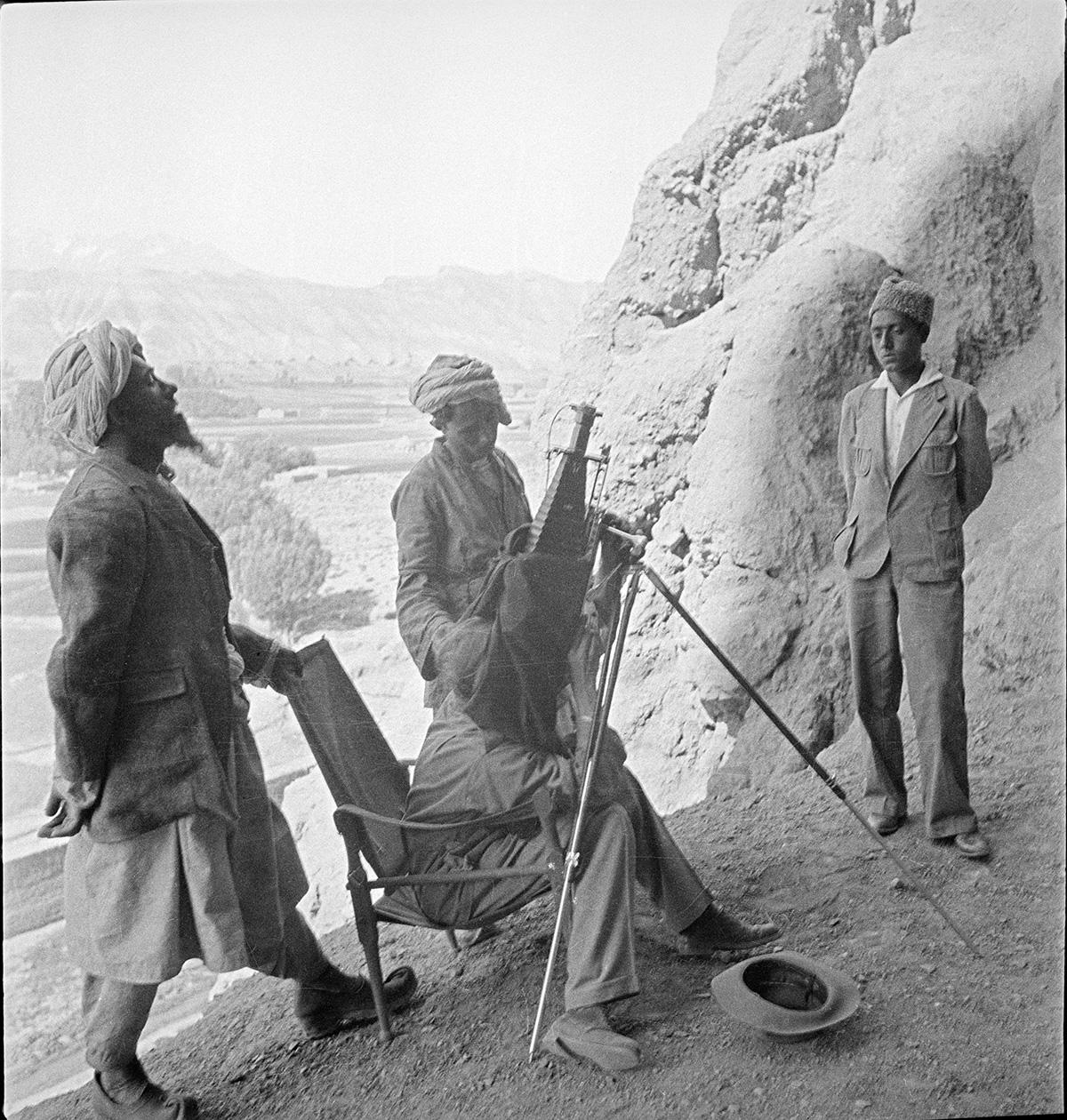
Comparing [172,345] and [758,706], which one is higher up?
[172,345]

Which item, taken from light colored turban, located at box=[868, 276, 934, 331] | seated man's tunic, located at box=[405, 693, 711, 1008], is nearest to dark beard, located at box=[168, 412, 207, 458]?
seated man's tunic, located at box=[405, 693, 711, 1008]

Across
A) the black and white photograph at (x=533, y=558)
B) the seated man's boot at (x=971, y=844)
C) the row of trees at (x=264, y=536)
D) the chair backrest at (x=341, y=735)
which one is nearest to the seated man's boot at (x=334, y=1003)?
the black and white photograph at (x=533, y=558)

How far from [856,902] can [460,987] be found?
107 cm

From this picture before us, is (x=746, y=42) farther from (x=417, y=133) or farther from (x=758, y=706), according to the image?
(x=758, y=706)

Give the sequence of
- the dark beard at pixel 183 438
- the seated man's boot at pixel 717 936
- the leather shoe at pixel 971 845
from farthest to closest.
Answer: the leather shoe at pixel 971 845 < the seated man's boot at pixel 717 936 < the dark beard at pixel 183 438

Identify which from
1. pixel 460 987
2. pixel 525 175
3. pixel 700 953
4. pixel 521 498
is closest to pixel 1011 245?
pixel 525 175

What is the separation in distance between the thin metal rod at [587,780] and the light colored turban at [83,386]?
1.31 meters

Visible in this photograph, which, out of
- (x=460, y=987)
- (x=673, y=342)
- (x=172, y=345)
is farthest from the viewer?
(x=673, y=342)

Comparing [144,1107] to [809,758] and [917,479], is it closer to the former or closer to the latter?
[809,758]

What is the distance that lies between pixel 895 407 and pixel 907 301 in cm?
28

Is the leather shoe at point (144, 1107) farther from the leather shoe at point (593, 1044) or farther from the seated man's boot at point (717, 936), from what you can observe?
the seated man's boot at point (717, 936)

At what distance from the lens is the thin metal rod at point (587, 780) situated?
278 centimetres

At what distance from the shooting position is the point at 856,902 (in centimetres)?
303

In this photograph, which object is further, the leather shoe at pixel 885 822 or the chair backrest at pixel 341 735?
the leather shoe at pixel 885 822
